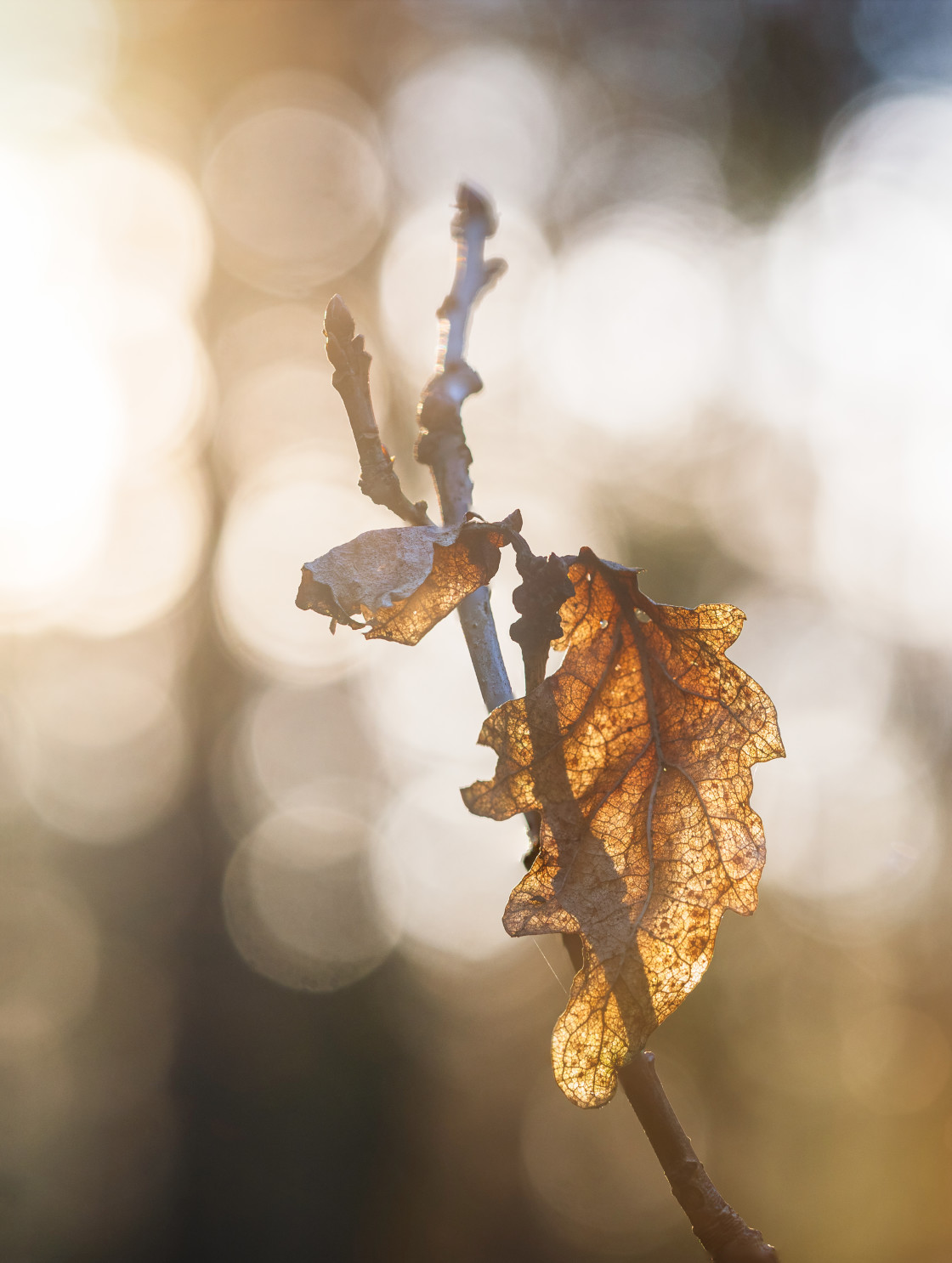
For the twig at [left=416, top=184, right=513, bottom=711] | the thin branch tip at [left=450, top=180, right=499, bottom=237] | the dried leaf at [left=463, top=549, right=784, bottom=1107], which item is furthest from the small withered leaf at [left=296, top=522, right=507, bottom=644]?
the thin branch tip at [left=450, top=180, right=499, bottom=237]

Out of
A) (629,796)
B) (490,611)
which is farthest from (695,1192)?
(490,611)

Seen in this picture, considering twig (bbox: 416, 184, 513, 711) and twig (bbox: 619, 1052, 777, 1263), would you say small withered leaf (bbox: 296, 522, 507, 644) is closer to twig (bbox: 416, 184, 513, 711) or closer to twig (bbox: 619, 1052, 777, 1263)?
twig (bbox: 416, 184, 513, 711)

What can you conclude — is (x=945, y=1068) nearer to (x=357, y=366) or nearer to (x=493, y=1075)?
(x=493, y=1075)

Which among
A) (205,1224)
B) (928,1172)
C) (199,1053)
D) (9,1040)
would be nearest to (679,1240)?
(928,1172)

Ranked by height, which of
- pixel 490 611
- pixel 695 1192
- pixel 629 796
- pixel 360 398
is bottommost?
pixel 695 1192

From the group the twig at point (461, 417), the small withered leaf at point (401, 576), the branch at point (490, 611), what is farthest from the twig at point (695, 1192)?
the small withered leaf at point (401, 576)

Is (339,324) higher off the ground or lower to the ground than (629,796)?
higher

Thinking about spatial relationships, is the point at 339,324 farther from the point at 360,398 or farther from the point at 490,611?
the point at 490,611

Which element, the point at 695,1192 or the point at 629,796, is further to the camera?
the point at 629,796
